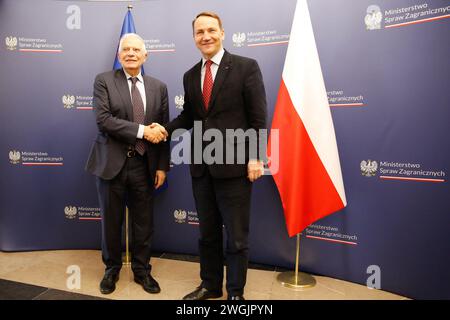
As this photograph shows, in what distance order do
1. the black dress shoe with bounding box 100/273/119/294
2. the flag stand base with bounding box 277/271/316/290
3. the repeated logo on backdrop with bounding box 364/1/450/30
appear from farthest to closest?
the flag stand base with bounding box 277/271/316/290
the black dress shoe with bounding box 100/273/119/294
the repeated logo on backdrop with bounding box 364/1/450/30

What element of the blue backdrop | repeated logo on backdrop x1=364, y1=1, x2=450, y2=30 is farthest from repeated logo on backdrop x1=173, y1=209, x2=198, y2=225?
repeated logo on backdrop x1=364, y1=1, x2=450, y2=30

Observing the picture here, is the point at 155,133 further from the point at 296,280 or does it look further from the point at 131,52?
the point at 296,280

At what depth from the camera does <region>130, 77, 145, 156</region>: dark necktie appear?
2223mm

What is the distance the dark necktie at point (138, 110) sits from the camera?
222 cm

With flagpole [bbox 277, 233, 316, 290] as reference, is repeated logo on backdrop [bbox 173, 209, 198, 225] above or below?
above

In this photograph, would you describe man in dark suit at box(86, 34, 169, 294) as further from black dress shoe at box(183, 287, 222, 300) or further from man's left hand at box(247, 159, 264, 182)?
man's left hand at box(247, 159, 264, 182)

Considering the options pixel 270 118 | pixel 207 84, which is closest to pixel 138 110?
pixel 207 84

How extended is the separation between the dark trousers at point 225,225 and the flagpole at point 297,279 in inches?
22.0

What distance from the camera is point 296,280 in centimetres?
249

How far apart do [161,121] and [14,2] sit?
1.78 metres

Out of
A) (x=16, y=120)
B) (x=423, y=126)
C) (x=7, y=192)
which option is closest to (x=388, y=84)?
(x=423, y=126)

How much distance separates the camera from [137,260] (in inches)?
94.4

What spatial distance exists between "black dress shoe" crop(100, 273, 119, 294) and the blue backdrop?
76 cm

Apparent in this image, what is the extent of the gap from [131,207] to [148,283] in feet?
1.82
